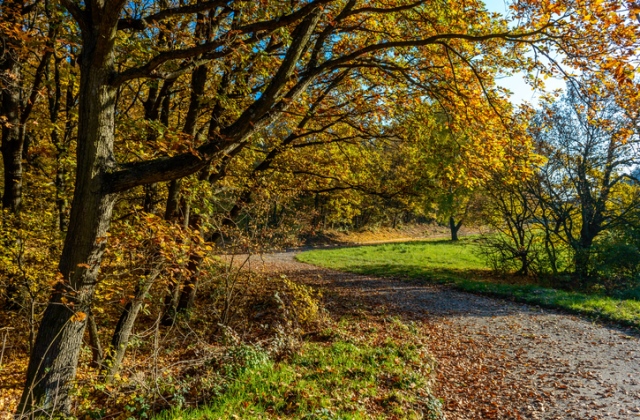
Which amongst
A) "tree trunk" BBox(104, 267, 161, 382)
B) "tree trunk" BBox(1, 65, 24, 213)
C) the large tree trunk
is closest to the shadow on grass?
"tree trunk" BBox(104, 267, 161, 382)

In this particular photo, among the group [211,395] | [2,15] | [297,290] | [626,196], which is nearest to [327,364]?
[211,395]

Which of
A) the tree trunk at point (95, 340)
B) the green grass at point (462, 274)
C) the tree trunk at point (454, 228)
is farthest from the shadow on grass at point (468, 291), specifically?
the tree trunk at point (454, 228)

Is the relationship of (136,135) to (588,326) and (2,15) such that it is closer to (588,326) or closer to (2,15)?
(2,15)

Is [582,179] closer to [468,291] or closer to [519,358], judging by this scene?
[468,291]

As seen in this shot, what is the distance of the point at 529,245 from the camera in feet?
55.0

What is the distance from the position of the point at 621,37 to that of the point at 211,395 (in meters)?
6.86

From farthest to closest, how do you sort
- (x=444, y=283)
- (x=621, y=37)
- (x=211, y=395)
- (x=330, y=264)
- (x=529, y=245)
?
(x=330, y=264)
(x=529, y=245)
(x=444, y=283)
(x=211, y=395)
(x=621, y=37)

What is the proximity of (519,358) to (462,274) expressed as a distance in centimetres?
1087

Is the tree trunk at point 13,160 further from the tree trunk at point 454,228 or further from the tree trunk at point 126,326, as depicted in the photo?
the tree trunk at point 454,228

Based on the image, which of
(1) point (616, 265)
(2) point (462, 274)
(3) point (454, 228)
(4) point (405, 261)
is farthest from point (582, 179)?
(3) point (454, 228)

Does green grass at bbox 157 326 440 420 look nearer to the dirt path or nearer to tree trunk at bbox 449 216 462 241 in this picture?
the dirt path

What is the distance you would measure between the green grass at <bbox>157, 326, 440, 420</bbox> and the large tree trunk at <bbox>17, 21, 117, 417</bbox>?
4.40ft

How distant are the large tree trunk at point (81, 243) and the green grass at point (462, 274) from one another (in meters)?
12.2

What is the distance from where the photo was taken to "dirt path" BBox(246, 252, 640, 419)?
18.4 feet
